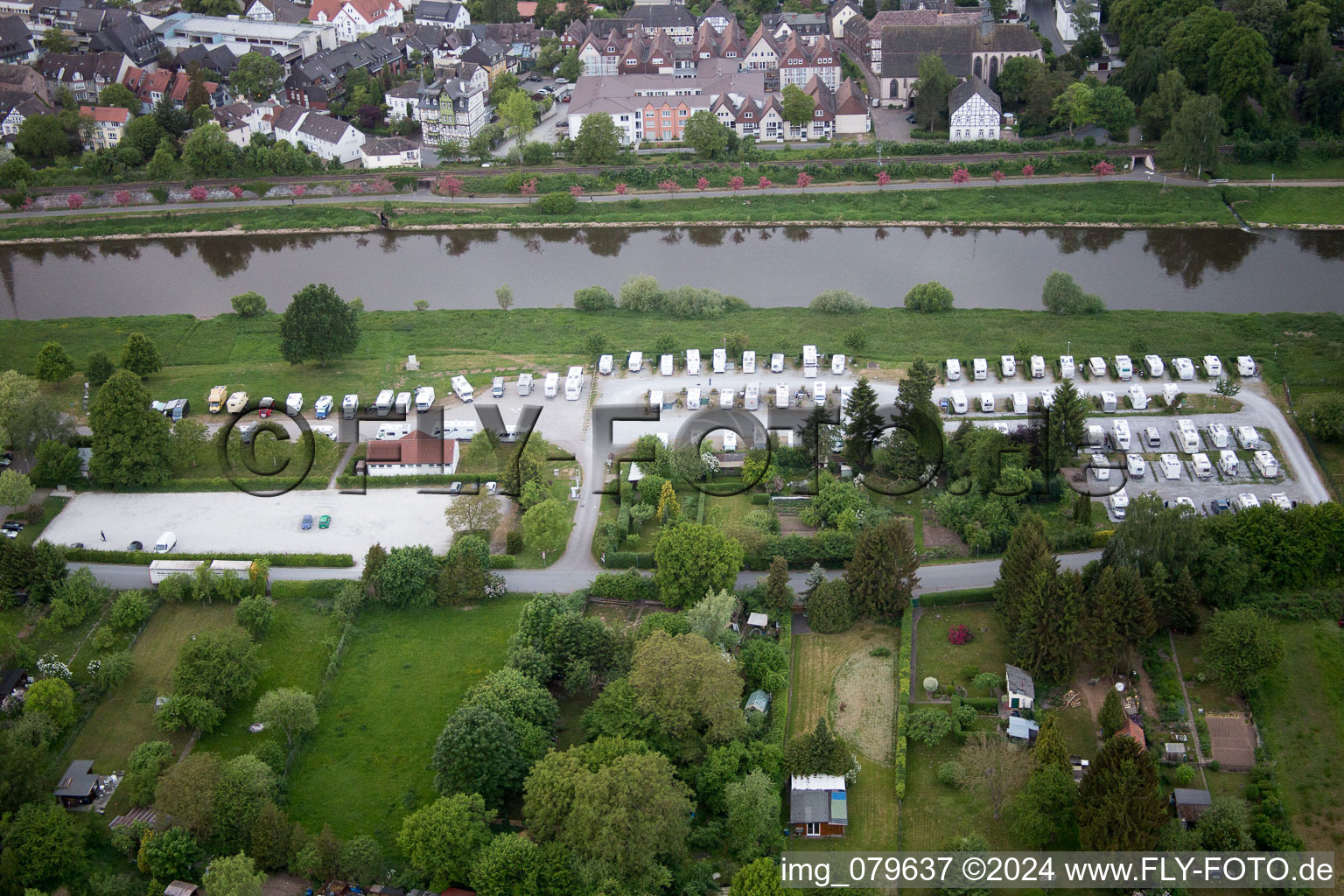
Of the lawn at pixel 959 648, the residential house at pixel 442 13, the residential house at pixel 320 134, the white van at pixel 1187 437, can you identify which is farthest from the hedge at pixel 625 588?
the residential house at pixel 442 13

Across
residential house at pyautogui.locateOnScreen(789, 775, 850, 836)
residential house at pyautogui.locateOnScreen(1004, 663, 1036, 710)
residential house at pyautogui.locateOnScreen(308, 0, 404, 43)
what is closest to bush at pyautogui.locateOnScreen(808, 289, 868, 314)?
residential house at pyautogui.locateOnScreen(1004, 663, 1036, 710)

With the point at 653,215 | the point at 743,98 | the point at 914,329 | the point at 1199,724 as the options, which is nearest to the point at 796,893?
the point at 1199,724

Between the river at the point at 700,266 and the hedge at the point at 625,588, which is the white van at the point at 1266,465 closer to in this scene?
the river at the point at 700,266

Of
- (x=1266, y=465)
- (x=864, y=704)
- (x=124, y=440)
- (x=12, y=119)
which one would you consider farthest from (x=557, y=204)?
(x=864, y=704)

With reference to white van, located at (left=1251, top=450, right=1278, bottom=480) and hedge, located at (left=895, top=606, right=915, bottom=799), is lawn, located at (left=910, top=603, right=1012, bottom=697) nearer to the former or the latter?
hedge, located at (left=895, top=606, right=915, bottom=799)

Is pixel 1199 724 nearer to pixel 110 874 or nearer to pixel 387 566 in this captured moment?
pixel 387 566
